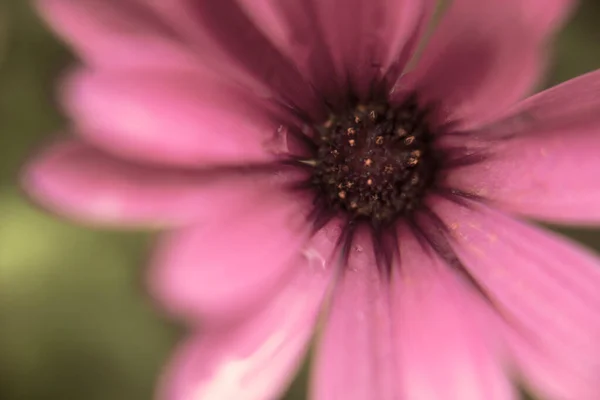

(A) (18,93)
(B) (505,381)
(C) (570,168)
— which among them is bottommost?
(B) (505,381)

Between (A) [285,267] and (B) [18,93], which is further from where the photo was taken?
(B) [18,93]

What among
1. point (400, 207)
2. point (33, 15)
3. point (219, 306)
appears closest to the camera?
point (219, 306)

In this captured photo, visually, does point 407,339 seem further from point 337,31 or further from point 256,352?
point 337,31

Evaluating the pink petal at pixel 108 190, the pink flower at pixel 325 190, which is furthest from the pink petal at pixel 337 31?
the pink petal at pixel 108 190

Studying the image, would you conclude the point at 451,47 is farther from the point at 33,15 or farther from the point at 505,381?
the point at 33,15

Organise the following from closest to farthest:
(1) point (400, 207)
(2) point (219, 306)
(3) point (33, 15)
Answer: (2) point (219, 306) < (1) point (400, 207) < (3) point (33, 15)

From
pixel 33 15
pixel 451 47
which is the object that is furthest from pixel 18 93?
pixel 451 47

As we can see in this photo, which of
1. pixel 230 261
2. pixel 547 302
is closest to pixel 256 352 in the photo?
pixel 230 261

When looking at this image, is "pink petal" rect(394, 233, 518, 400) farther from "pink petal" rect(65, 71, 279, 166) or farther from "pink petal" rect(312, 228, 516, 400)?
"pink petal" rect(65, 71, 279, 166)
